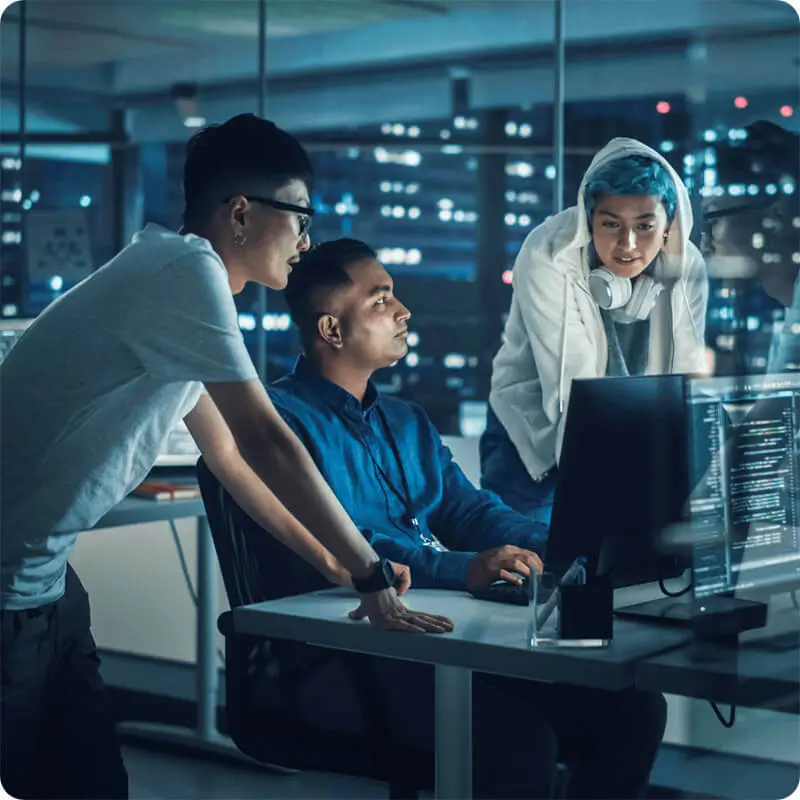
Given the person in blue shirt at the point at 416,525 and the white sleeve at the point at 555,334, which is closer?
the person in blue shirt at the point at 416,525

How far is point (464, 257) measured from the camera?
5371 millimetres

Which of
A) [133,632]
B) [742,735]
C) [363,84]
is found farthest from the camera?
[363,84]

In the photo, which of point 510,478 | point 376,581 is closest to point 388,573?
point 376,581

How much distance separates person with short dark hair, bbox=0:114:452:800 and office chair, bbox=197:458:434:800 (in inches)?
1.7

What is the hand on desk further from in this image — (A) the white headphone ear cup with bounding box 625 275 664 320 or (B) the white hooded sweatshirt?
(A) the white headphone ear cup with bounding box 625 275 664 320

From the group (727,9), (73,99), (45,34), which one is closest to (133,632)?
(73,99)

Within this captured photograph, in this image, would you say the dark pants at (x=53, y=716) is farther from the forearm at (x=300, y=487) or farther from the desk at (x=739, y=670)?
the desk at (x=739, y=670)

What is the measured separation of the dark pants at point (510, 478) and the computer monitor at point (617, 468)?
876 mm

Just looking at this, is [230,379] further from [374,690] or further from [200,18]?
[200,18]

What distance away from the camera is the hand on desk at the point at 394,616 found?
1.54 m

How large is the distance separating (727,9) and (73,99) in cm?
221

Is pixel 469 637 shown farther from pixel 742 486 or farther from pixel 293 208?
pixel 293 208

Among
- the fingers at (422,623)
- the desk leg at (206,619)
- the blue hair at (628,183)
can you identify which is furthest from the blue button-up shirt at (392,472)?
the desk leg at (206,619)

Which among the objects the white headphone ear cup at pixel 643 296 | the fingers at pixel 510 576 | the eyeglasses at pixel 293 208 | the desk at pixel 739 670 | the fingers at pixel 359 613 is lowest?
the desk at pixel 739 670
